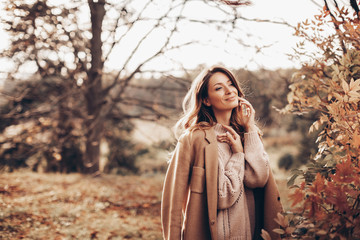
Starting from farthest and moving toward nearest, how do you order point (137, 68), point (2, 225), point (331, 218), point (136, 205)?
1. point (137, 68)
2. point (136, 205)
3. point (2, 225)
4. point (331, 218)

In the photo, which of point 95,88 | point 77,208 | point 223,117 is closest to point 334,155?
point 223,117

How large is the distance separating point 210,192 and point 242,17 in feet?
10.9

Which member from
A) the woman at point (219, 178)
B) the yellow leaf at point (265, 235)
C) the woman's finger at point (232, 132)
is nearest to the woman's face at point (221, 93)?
the woman at point (219, 178)

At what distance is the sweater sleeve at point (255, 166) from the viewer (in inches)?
81.7

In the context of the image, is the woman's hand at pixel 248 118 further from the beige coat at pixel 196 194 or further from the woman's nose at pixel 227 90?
the beige coat at pixel 196 194

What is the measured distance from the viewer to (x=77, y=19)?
591 centimetres

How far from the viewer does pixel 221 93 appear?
2268mm

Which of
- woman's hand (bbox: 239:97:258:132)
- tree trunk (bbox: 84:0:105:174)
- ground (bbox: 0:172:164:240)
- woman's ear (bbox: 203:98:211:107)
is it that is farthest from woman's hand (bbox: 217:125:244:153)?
tree trunk (bbox: 84:0:105:174)

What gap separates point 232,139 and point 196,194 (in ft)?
1.57

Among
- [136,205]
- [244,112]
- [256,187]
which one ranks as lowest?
[136,205]

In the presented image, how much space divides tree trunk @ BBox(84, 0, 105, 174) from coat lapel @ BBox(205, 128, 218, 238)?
410 centimetres

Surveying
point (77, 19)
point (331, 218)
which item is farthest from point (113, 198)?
point (331, 218)

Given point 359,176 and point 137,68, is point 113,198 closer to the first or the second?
point 137,68

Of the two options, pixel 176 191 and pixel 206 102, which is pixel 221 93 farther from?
pixel 176 191
